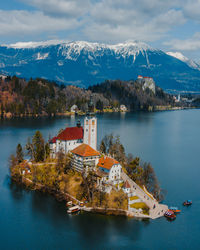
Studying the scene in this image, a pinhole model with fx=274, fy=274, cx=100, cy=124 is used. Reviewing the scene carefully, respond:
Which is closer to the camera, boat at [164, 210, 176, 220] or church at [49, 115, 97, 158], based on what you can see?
boat at [164, 210, 176, 220]

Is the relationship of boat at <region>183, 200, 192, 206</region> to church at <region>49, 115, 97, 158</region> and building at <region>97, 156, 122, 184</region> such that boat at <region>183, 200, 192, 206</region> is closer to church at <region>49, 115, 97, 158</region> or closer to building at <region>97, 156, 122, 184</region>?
building at <region>97, 156, 122, 184</region>

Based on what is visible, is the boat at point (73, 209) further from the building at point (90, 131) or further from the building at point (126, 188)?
the building at point (90, 131)

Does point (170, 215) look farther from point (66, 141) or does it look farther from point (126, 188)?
point (66, 141)

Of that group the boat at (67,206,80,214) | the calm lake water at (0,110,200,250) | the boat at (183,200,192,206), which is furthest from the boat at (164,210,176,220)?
the boat at (67,206,80,214)

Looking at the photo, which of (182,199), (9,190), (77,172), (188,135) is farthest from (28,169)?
(188,135)

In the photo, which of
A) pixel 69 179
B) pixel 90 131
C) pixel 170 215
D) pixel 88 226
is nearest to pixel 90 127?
pixel 90 131

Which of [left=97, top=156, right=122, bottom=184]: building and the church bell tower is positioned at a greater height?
the church bell tower

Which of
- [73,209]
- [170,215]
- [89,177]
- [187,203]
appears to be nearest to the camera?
[170,215]
